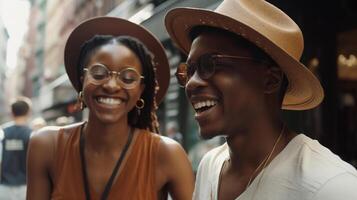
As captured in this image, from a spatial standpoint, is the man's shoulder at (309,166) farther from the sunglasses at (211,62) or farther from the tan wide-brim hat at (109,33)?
the tan wide-brim hat at (109,33)

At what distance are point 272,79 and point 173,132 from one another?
8.06 meters

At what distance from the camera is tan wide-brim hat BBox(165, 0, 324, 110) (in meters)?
1.79

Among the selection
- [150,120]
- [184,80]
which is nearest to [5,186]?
[150,120]

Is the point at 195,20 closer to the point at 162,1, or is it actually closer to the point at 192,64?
the point at 192,64

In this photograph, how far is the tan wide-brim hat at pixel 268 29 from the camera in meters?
1.79

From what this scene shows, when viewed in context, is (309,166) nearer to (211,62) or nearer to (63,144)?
(211,62)

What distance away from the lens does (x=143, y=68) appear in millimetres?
2938

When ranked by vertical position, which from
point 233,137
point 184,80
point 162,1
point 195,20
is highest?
point 195,20

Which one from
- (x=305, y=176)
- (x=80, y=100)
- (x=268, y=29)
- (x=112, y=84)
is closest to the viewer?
(x=305, y=176)

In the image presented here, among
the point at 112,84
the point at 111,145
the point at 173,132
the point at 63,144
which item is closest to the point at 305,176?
the point at 112,84

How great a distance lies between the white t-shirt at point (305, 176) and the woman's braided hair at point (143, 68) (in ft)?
4.33

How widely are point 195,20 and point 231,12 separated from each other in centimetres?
16

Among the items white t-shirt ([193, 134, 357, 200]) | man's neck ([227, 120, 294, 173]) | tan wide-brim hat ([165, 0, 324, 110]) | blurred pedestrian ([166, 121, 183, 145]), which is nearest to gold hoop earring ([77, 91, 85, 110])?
tan wide-brim hat ([165, 0, 324, 110])

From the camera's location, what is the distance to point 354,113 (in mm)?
6750
